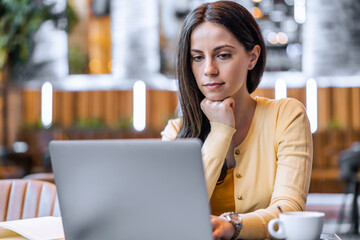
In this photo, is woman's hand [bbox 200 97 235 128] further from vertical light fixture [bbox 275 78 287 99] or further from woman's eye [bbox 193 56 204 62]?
vertical light fixture [bbox 275 78 287 99]

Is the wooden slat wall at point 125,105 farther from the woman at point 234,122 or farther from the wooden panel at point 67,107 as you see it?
the woman at point 234,122

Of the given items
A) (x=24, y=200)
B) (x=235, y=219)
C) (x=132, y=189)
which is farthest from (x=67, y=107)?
(x=132, y=189)

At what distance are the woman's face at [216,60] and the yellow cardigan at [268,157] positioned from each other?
0.35 feet

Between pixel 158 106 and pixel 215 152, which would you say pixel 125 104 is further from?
pixel 215 152

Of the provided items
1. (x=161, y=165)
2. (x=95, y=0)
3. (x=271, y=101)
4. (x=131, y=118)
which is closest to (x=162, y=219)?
(x=161, y=165)

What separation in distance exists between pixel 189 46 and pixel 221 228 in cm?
62

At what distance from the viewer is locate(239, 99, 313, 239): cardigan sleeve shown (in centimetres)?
118

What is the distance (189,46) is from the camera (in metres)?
1.46

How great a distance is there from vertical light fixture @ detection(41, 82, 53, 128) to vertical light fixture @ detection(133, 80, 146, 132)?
4.81ft

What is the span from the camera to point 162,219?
2.89 ft

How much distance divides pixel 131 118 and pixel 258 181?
290 inches

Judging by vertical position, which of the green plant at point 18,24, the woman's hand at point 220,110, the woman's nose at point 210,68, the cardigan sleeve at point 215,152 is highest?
the green plant at point 18,24

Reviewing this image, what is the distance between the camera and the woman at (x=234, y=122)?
139 centimetres

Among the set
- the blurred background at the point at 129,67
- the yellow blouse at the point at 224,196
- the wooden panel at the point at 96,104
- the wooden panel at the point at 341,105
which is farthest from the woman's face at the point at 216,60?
the wooden panel at the point at 96,104
